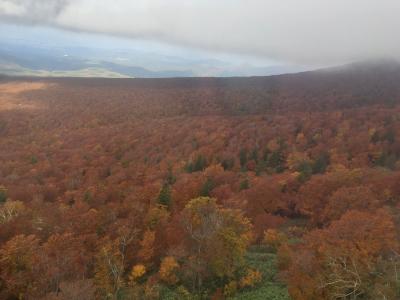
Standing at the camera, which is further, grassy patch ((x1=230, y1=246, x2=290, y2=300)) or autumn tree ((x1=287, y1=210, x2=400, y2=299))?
grassy patch ((x1=230, y1=246, x2=290, y2=300))

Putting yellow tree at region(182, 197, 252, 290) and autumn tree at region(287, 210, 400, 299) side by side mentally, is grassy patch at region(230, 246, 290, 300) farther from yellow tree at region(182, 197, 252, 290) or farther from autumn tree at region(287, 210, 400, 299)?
autumn tree at region(287, 210, 400, 299)

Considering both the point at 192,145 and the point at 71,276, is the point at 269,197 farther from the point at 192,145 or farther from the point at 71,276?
the point at 192,145

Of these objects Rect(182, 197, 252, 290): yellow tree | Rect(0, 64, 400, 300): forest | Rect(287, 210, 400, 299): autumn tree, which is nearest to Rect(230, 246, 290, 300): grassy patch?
Rect(0, 64, 400, 300): forest

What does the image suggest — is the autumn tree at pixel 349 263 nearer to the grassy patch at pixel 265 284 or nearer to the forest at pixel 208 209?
the forest at pixel 208 209

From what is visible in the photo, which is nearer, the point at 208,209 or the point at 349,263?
the point at 349,263

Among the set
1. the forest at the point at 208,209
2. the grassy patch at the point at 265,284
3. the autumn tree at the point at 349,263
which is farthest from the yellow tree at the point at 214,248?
the autumn tree at the point at 349,263

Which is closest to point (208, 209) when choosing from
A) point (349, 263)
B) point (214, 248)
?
point (214, 248)

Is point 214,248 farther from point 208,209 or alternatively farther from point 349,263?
point 349,263

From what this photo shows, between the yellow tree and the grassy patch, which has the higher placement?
the yellow tree
